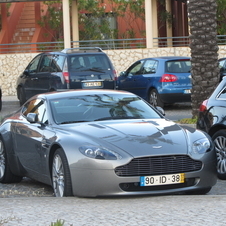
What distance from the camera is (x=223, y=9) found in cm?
2944

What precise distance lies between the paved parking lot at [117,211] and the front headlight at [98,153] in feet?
1.54

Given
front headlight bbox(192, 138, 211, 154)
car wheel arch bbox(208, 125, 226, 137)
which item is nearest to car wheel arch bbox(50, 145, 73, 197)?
front headlight bbox(192, 138, 211, 154)

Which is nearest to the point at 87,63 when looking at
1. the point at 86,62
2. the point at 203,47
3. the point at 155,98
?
the point at 86,62

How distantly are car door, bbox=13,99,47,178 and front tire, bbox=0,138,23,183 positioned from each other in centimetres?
44

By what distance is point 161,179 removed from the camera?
732 cm

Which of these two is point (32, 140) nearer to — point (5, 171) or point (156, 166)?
point (5, 171)

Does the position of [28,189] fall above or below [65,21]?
below

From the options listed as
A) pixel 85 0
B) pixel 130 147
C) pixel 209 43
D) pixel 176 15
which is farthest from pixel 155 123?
pixel 176 15

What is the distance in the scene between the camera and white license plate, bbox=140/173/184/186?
727cm

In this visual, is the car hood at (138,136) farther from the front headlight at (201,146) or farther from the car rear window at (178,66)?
the car rear window at (178,66)

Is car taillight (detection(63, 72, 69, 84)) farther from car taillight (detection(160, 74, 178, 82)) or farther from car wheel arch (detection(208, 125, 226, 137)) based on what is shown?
car wheel arch (detection(208, 125, 226, 137))

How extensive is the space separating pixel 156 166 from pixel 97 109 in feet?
5.46

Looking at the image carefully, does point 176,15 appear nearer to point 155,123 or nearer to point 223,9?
point 223,9

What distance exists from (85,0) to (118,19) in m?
2.43
